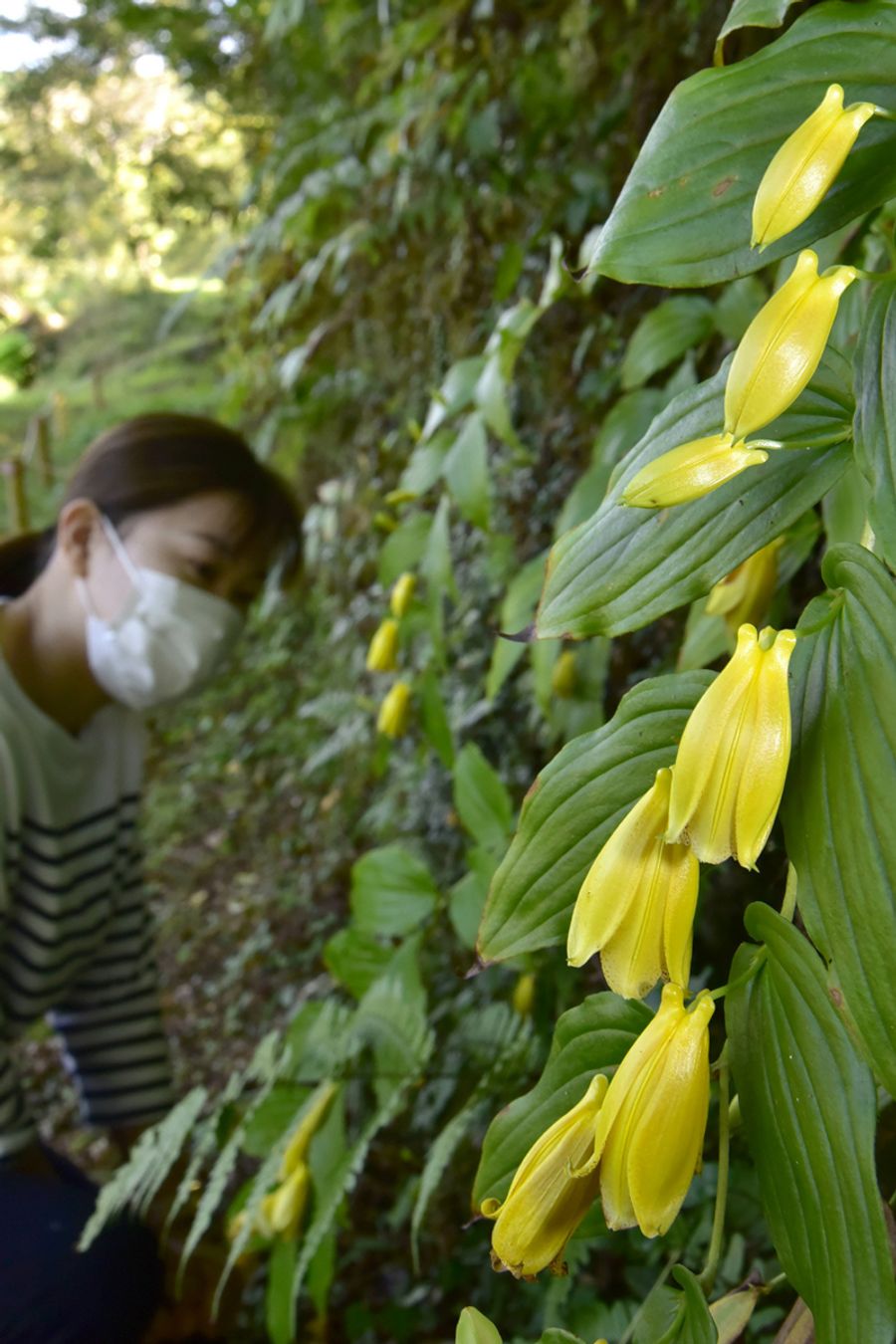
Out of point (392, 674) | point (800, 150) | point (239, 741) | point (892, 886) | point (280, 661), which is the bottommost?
point (239, 741)

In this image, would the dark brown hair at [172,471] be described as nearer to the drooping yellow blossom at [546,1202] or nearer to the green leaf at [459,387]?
the green leaf at [459,387]

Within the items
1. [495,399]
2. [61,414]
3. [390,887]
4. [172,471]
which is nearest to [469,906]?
[390,887]

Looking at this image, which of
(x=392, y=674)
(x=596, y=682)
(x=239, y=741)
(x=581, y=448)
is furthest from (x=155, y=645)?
(x=239, y=741)

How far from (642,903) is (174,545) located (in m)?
1.38

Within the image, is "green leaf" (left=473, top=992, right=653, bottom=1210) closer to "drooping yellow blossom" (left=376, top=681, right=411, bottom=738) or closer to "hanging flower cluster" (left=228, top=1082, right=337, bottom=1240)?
"hanging flower cluster" (left=228, top=1082, right=337, bottom=1240)

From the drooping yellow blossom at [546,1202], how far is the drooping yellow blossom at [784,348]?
26 centimetres

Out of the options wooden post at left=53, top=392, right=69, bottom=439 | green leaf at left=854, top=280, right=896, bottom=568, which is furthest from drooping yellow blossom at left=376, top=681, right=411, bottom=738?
wooden post at left=53, top=392, right=69, bottom=439

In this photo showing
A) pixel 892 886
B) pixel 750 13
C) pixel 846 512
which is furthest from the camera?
pixel 846 512

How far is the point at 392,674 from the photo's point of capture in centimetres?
200

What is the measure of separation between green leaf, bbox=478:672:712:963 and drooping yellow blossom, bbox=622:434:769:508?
69 millimetres

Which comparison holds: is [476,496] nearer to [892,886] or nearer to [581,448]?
[581,448]

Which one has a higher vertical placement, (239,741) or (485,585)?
(485,585)

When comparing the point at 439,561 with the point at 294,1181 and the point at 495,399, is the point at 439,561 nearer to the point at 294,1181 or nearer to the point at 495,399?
the point at 495,399

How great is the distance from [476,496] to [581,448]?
1.58 feet
